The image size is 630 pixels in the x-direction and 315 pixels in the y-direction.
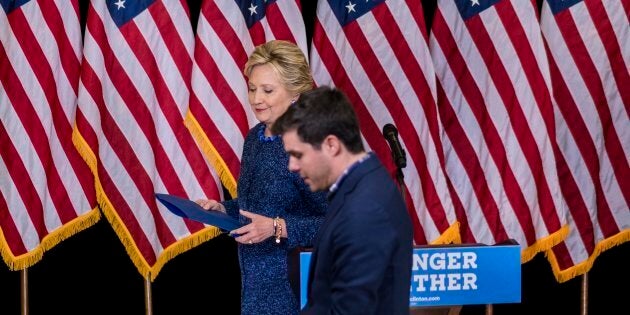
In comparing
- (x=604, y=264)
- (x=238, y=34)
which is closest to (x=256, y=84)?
→ (x=238, y=34)

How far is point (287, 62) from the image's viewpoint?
9.49 ft

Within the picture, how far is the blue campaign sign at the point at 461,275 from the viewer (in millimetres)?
2844

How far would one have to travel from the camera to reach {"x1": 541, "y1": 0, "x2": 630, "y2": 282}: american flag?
14.9ft

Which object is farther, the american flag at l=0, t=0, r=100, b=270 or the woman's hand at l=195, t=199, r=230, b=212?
the american flag at l=0, t=0, r=100, b=270

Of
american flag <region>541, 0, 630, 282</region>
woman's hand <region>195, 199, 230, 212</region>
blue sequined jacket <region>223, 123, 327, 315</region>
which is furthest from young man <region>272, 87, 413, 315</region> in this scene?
american flag <region>541, 0, 630, 282</region>

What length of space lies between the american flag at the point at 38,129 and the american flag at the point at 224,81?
0.56 m

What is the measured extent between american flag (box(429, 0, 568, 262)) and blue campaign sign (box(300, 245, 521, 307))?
1702mm

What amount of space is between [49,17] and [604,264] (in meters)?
3.03

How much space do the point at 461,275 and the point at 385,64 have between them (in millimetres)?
1770

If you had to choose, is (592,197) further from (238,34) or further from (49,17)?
(49,17)

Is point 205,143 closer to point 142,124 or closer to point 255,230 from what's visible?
point 142,124

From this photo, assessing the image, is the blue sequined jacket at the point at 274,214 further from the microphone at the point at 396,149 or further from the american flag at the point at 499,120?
the american flag at the point at 499,120

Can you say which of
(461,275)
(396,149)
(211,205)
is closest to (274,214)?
(211,205)

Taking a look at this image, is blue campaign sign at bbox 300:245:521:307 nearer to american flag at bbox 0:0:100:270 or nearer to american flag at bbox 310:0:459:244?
american flag at bbox 310:0:459:244
